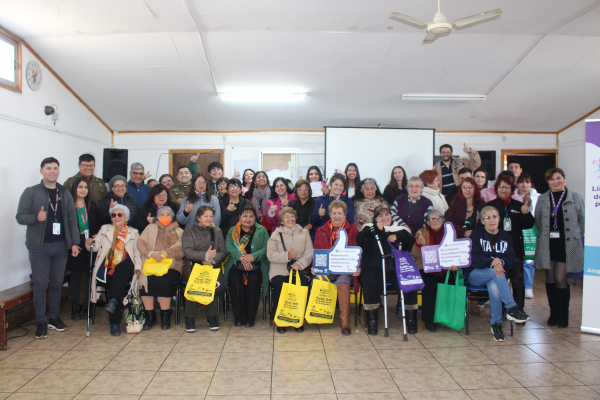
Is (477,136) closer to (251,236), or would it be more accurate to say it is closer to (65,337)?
(251,236)

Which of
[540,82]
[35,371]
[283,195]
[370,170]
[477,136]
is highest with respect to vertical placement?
[540,82]

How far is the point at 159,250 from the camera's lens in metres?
3.72

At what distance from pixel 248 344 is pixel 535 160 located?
7.53 metres

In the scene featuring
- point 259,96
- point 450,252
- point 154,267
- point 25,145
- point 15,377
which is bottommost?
point 15,377

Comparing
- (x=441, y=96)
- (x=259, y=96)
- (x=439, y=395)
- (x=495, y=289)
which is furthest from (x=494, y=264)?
(x=259, y=96)

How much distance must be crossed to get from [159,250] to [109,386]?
1.42 meters

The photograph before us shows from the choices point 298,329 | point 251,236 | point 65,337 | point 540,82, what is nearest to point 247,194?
point 251,236

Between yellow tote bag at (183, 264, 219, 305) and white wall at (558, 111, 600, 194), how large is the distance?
7.35 m

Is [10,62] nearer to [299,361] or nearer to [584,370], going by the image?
[299,361]

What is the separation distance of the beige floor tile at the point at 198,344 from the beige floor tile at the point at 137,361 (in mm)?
156

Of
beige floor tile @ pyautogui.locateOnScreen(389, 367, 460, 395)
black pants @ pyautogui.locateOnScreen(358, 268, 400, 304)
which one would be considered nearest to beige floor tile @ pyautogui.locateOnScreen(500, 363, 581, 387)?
beige floor tile @ pyautogui.locateOnScreen(389, 367, 460, 395)

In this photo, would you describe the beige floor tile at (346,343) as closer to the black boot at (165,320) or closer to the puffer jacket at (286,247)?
the puffer jacket at (286,247)

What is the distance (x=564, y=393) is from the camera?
7.89 ft

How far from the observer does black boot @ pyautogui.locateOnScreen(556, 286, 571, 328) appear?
3609mm
